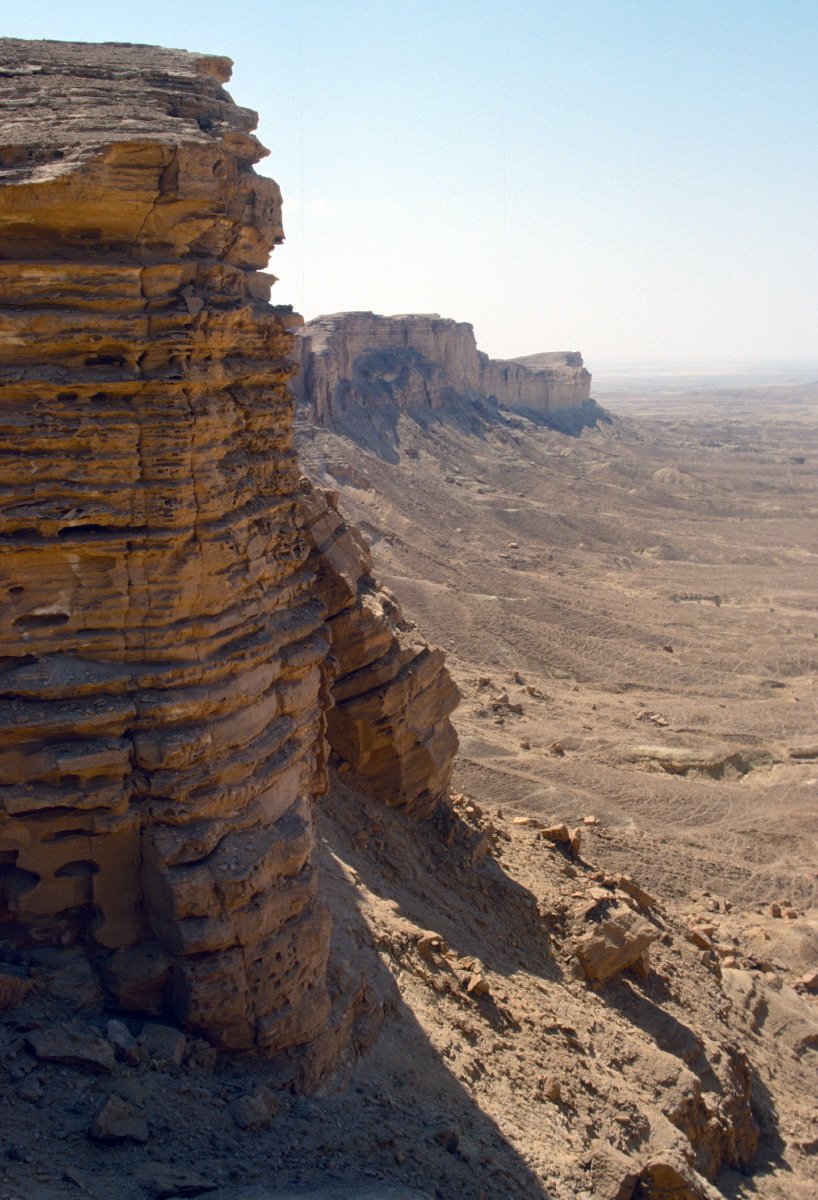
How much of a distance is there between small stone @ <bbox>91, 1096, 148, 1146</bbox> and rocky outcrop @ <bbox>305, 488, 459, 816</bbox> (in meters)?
6.26

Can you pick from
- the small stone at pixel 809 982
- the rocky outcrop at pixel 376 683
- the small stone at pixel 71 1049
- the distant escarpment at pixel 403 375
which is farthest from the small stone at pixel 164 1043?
the distant escarpment at pixel 403 375

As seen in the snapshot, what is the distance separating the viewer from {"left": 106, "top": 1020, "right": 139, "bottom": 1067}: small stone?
721cm

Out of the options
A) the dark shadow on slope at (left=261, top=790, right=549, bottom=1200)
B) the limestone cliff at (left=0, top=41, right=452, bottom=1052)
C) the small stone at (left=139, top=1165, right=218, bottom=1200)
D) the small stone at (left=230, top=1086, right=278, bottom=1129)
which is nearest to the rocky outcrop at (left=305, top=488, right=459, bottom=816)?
the dark shadow on slope at (left=261, top=790, right=549, bottom=1200)

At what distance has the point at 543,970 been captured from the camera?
12.1 meters

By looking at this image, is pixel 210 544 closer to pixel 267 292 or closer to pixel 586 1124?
pixel 267 292

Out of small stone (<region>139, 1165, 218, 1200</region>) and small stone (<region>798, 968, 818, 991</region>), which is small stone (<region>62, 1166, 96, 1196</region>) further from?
small stone (<region>798, 968, 818, 991</region>)

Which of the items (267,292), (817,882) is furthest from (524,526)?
(267,292)

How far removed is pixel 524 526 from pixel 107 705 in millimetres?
44586

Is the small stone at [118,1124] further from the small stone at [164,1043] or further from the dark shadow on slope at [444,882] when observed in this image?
the dark shadow on slope at [444,882]

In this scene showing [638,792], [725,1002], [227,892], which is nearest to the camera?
[227,892]

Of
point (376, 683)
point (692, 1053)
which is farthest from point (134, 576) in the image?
point (692, 1053)

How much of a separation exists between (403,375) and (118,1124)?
6241cm

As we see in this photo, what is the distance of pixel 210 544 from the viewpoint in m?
8.20

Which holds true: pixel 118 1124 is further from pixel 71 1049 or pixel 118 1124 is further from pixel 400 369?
pixel 400 369
